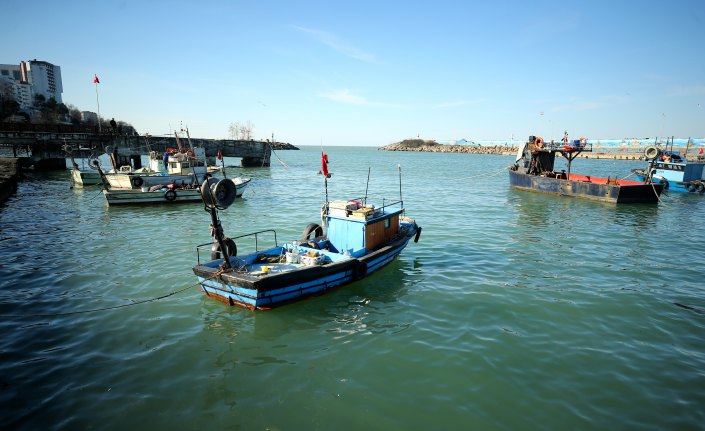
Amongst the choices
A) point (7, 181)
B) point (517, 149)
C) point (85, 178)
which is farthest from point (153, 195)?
point (517, 149)

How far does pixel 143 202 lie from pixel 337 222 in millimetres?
21772

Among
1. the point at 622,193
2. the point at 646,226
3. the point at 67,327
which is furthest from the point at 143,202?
the point at 622,193

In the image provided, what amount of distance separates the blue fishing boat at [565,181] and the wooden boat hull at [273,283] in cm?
2834

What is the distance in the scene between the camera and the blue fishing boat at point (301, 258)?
10375 mm

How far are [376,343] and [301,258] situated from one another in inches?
157

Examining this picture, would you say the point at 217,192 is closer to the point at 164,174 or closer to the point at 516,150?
the point at 164,174

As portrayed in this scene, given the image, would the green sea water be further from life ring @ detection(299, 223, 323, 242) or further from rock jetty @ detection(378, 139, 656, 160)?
rock jetty @ detection(378, 139, 656, 160)

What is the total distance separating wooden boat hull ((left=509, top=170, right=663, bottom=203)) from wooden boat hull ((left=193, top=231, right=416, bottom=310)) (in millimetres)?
28021

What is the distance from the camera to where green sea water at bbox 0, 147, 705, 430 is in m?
7.04

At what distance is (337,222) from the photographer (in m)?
13.6

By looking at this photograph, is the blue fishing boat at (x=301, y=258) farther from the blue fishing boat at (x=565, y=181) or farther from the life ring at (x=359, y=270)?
the blue fishing boat at (x=565, y=181)

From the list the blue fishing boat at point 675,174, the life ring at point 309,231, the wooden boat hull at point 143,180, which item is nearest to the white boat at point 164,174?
the wooden boat hull at point 143,180

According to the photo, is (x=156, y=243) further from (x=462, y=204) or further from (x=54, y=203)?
(x=462, y=204)

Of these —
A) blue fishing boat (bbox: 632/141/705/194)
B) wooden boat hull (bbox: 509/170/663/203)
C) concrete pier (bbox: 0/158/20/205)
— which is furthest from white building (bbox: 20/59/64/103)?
blue fishing boat (bbox: 632/141/705/194)
